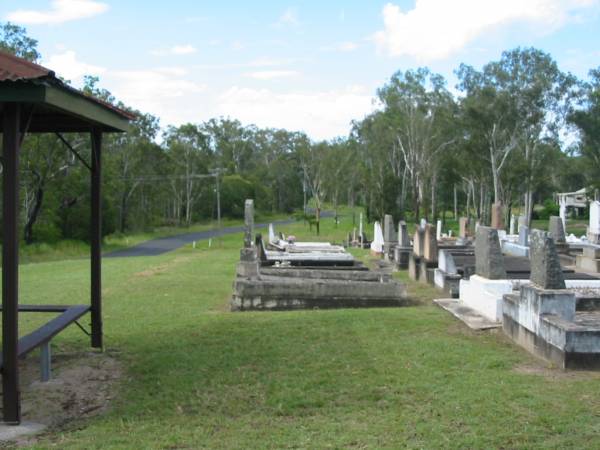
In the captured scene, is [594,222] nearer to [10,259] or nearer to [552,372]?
[552,372]

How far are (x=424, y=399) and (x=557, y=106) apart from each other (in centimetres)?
4064

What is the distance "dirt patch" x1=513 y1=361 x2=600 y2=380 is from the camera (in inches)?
253

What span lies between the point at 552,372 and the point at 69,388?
481 cm

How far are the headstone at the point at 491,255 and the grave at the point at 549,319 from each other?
145cm

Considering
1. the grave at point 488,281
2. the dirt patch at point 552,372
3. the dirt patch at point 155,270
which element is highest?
the grave at point 488,281

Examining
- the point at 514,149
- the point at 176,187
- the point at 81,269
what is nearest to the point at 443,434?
the point at 81,269

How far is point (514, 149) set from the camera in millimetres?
43375

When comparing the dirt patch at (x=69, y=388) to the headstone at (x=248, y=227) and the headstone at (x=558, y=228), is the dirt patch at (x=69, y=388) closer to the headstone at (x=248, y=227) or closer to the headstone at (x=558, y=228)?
the headstone at (x=248, y=227)

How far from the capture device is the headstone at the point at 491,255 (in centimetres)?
991

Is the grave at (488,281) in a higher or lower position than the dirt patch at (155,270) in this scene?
higher

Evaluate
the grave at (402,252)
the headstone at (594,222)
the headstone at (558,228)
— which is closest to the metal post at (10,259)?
the grave at (402,252)

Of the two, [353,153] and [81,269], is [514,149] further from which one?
[81,269]

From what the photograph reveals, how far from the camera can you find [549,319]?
719 centimetres

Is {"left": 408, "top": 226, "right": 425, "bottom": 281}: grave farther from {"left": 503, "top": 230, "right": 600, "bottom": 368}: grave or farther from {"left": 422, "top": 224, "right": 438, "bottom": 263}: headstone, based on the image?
{"left": 503, "top": 230, "right": 600, "bottom": 368}: grave
